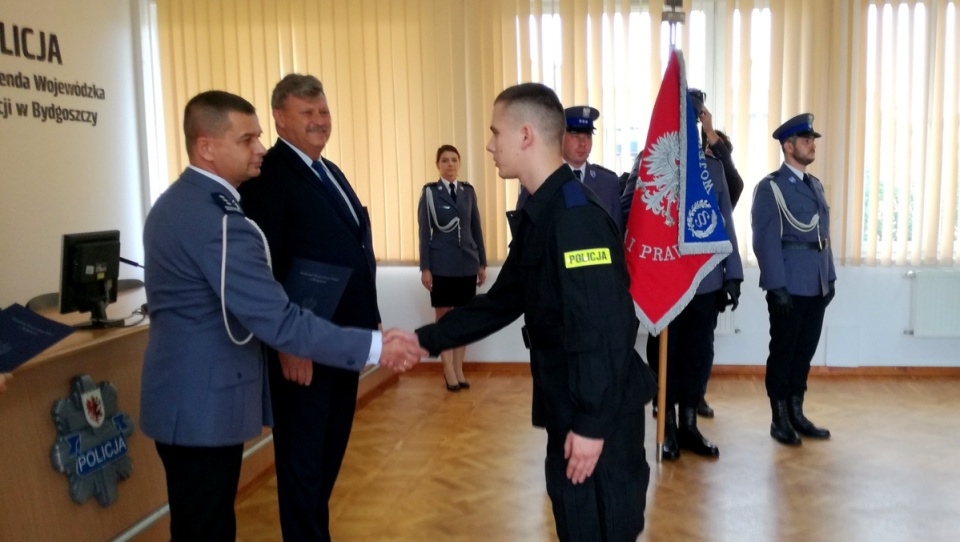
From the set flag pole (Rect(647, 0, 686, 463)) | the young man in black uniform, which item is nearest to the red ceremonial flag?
flag pole (Rect(647, 0, 686, 463))

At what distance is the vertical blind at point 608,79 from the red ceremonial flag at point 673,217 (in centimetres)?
199

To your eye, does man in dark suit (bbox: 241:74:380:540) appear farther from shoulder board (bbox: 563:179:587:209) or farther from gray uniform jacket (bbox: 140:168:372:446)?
shoulder board (bbox: 563:179:587:209)

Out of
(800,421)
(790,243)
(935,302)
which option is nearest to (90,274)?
(790,243)

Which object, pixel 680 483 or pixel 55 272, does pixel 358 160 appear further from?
pixel 680 483

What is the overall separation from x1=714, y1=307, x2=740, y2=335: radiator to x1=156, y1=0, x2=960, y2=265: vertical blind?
1.48ft

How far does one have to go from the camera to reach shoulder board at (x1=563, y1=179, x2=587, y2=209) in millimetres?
1784

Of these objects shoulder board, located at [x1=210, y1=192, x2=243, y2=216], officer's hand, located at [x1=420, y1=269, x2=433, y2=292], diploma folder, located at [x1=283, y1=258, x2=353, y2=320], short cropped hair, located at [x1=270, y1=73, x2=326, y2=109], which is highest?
short cropped hair, located at [x1=270, y1=73, x2=326, y2=109]

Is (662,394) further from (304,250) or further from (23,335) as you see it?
(23,335)

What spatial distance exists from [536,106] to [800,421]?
3129 mm

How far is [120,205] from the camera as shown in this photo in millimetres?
5586

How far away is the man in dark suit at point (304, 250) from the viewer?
89.0 inches

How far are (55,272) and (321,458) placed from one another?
11.3 ft

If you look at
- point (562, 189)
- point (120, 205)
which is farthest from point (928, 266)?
point (120, 205)

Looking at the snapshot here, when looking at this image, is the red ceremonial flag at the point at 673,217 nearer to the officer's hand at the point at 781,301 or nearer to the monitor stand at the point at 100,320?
the officer's hand at the point at 781,301
